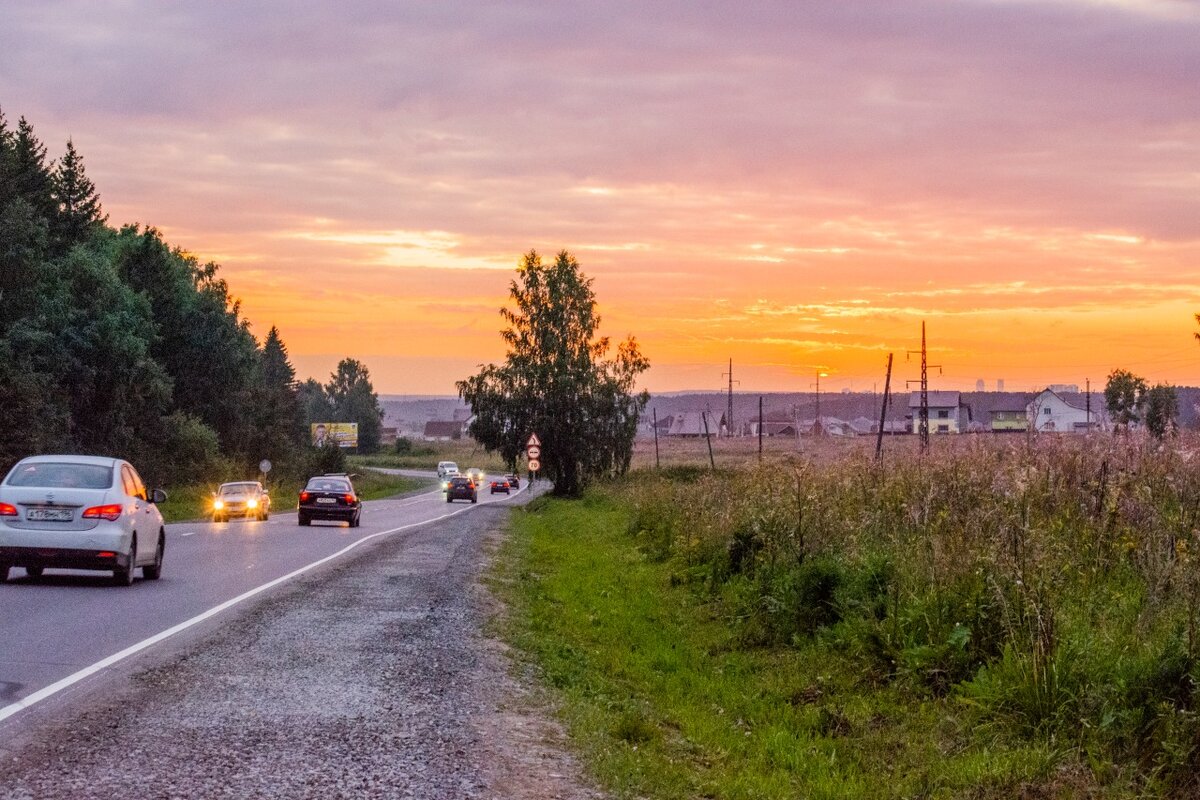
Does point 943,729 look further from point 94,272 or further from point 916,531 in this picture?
point 94,272

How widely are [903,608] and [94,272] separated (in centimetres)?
6173

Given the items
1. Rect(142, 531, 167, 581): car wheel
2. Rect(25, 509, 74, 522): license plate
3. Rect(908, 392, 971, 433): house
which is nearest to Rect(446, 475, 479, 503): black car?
Rect(142, 531, 167, 581): car wheel

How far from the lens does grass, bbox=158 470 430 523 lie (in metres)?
55.2

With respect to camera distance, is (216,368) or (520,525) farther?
(216,368)

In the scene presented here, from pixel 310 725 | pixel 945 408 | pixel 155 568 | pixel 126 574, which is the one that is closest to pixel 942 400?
pixel 945 408

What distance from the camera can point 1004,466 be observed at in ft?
51.4

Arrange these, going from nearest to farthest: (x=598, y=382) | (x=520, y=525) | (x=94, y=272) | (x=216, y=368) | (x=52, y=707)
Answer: (x=52, y=707), (x=520, y=525), (x=94, y=272), (x=598, y=382), (x=216, y=368)

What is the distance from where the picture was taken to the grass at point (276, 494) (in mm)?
55156

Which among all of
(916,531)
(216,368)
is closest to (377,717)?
(916,531)

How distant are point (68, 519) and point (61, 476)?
0.91 metres

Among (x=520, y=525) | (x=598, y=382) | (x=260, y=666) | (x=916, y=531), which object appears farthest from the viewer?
(x=598, y=382)

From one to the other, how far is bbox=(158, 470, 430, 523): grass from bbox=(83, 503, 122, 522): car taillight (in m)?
A: 21.8

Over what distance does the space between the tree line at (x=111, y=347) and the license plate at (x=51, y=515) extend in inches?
1385

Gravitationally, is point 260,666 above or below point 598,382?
below
